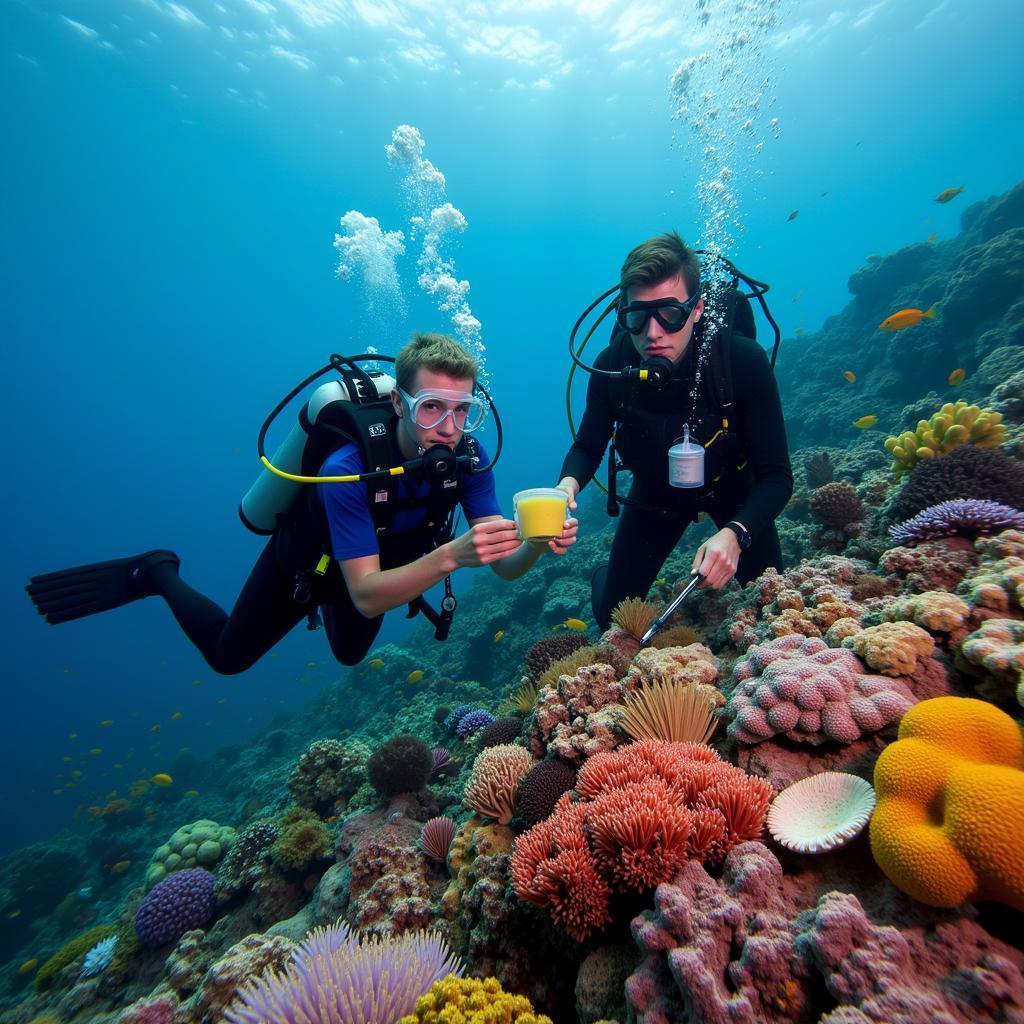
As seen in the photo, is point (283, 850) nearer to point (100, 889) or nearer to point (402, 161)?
point (100, 889)

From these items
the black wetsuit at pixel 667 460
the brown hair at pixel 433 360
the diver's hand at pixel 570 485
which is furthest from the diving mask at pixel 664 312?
the brown hair at pixel 433 360

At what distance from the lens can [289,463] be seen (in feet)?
A: 15.2

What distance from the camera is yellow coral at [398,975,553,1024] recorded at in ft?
5.21

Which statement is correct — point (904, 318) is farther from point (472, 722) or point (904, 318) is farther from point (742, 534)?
point (472, 722)

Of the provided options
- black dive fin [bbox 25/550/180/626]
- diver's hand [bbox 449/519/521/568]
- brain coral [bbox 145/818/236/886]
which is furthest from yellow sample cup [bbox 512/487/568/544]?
brain coral [bbox 145/818/236/886]

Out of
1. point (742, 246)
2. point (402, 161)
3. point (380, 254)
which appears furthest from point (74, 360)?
point (742, 246)

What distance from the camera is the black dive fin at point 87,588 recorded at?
561cm

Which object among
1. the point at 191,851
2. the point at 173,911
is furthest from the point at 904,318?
the point at 191,851

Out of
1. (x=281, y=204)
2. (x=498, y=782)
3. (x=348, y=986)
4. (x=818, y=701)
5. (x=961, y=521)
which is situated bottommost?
(x=498, y=782)

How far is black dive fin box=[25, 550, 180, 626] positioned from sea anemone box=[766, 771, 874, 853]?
6645 mm

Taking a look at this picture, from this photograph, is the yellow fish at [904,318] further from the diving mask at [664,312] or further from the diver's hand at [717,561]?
the diver's hand at [717,561]

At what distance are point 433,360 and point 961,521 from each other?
13.4ft

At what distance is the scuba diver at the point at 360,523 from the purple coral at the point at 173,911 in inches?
111

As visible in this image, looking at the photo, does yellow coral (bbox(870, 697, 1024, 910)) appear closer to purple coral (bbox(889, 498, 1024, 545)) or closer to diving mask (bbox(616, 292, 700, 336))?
purple coral (bbox(889, 498, 1024, 545))
